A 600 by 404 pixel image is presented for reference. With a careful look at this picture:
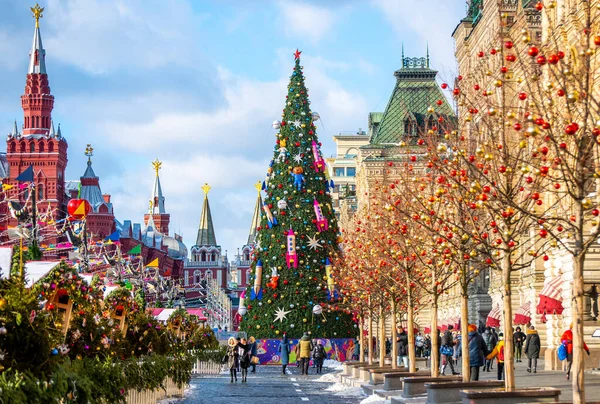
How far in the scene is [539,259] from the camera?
1889 inches

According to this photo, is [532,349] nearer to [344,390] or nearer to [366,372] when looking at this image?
[366,372]

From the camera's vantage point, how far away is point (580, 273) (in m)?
15.3

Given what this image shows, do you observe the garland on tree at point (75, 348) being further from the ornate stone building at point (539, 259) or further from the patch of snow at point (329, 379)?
the patch of snow at point (329, 379)

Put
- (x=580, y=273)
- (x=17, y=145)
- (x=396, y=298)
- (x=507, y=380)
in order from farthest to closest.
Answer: (x=17, y=145) < (x=396, y=298) < (x=507, y=380) < (x=580, y=273)

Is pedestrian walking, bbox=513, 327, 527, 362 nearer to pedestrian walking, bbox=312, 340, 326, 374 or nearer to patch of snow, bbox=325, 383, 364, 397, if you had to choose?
pedestrian walking, bbox=312, 340, 326, 374

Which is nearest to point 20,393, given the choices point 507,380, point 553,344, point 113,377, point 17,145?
point 113,377

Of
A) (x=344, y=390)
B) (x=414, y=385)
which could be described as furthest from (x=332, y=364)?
(x=414, y=385)

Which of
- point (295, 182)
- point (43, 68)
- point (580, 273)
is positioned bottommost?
point (580, 273)

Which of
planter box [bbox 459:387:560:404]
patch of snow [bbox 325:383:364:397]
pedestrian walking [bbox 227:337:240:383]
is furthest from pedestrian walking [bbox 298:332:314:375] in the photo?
planter box [bbox 459:387:560:404]

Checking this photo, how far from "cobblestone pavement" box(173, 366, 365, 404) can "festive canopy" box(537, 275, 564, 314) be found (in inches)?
281

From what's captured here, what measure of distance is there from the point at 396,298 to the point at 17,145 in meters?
109

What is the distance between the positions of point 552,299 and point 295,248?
17.8 m

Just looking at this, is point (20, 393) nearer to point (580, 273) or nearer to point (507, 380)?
point (580, 273)

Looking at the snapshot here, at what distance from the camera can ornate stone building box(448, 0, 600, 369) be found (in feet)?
102
